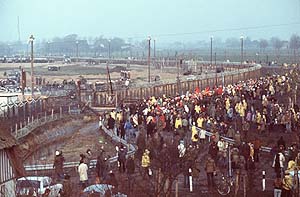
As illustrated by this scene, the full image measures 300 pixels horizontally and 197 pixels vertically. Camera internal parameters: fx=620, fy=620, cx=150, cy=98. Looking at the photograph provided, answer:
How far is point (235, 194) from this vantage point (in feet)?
20.4

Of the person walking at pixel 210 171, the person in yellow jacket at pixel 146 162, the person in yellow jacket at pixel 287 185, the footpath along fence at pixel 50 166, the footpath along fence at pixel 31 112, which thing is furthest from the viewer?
the footpath along fence at pixel 31 112

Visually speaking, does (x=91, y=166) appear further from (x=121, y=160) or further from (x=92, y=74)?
(x=92, y=74)

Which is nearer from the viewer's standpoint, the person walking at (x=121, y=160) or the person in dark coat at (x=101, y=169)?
the person in dark coat at (x=101, y=169)

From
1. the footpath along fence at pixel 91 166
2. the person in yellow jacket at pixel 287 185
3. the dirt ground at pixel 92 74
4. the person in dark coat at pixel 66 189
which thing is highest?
the person in yellow jacket at pixel 287 185

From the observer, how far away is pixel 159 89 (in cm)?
2392

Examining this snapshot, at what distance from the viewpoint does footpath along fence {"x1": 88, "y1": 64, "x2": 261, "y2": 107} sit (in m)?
18.4

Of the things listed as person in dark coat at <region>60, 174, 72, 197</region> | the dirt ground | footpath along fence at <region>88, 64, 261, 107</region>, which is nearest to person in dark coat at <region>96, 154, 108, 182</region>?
person in dark coat at <region>60, 174, 72, 197</region>

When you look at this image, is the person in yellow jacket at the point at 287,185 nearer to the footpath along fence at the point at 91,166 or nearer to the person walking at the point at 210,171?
the footpath along fence at the point at 91,166

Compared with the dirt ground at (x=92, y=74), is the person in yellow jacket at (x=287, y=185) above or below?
above

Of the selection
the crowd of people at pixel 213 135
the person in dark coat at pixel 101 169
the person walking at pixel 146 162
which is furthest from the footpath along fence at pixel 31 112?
the person walking at pixel 146 162

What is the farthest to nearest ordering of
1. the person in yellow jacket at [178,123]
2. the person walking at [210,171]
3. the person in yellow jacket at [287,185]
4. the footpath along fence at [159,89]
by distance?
the footpath along fence at [159,89]
the person in yellow jacket at [178,123]
the person walking at [210,171]
the person in yellow jacket at [287,185]

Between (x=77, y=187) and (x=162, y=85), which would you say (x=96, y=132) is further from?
(x=162, y=85)

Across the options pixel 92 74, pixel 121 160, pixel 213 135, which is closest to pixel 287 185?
pixel 121 160

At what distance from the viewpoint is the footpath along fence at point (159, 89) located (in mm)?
18391
